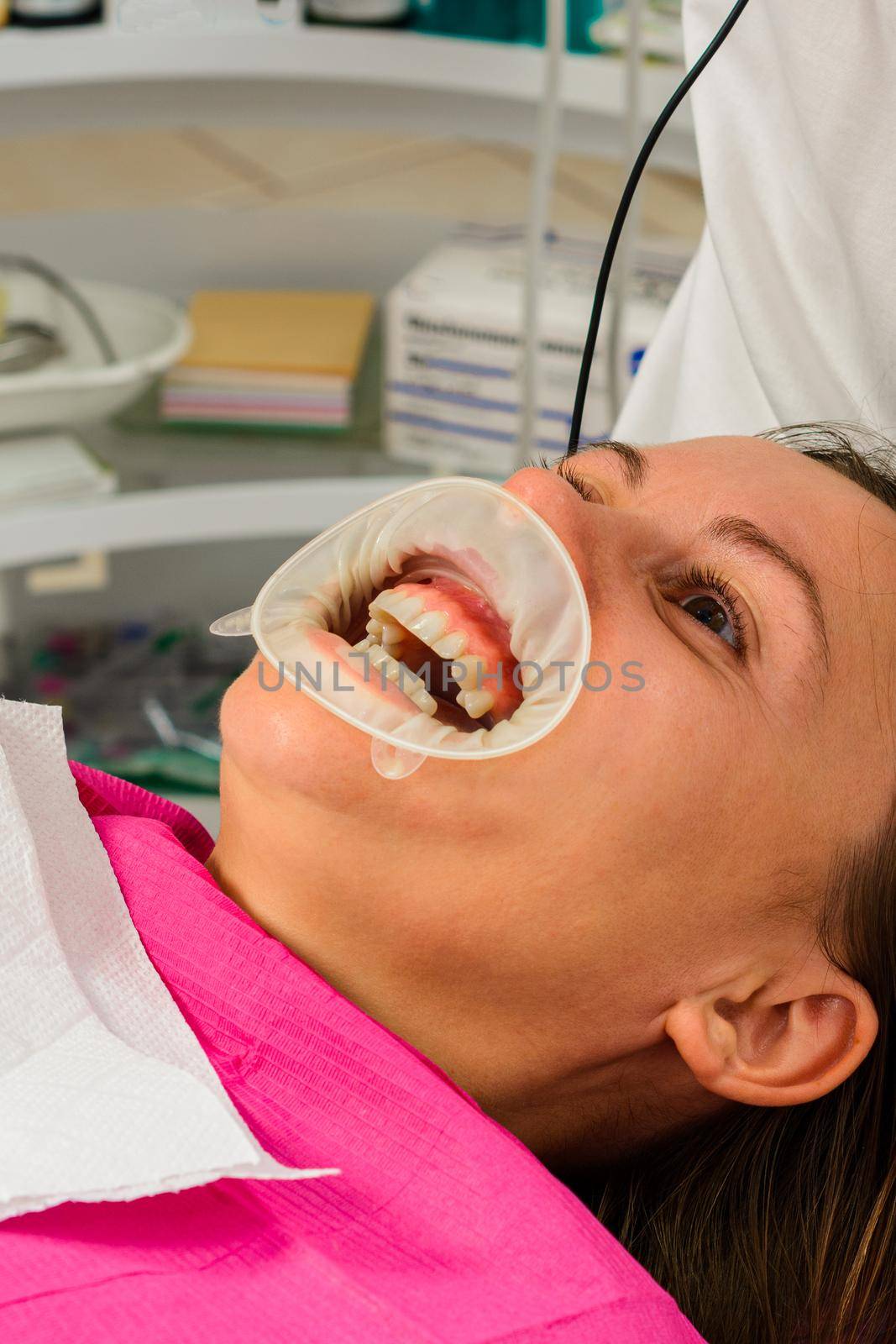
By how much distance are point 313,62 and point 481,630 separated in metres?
1.18

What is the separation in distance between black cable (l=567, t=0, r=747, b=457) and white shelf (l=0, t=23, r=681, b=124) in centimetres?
55

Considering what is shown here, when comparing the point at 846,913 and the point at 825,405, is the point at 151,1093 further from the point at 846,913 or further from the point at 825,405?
the point at 825,405

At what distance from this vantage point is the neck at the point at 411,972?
0.83 metres

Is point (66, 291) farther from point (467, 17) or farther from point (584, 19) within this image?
point (584, 19)

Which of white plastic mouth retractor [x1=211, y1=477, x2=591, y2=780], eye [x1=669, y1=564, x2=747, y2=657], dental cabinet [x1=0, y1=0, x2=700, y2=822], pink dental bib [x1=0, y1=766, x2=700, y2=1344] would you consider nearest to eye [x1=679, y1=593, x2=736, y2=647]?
eye [x1=669, y1=564, x2=747, y2=657]

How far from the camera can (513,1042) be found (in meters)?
0.89

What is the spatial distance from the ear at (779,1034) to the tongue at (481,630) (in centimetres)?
23

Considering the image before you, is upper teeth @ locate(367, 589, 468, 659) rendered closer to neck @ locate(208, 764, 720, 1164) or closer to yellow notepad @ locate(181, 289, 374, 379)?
neck @ locate(208, 764, 720, 1164)

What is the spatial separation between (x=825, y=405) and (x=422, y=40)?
32.4 inches

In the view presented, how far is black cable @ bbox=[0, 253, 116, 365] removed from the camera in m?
1.99

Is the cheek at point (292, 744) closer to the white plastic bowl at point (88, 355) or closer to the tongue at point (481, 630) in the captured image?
the tongue at point (481, 630)

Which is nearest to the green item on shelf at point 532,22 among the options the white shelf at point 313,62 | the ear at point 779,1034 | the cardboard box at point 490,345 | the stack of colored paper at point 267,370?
the white shelf at point 313,62

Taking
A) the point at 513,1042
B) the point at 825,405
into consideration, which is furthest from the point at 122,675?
the point at 513,1042

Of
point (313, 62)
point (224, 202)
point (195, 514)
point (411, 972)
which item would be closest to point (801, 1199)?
point (411, 972)
